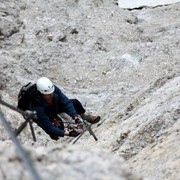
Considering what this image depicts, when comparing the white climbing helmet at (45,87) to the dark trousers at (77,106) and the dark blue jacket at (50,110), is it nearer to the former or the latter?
the dark blue jacket at (50,110)

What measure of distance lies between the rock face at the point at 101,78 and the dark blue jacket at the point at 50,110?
365 mm

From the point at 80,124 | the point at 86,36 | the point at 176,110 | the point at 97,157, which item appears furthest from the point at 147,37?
the point at 97,157

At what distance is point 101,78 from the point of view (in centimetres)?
1509

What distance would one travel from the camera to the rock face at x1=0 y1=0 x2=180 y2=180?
3.27 metres

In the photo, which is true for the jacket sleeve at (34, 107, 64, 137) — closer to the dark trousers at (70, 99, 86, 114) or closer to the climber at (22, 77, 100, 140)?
the climber at (22, 77, 100, 140)

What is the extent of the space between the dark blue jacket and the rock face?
365 mm

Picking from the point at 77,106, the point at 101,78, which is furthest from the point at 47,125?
the point at 101,78

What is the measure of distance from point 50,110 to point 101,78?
6271 millimetres

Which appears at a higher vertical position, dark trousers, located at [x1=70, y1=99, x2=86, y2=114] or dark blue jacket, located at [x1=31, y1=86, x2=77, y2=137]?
dark blue jacket, located at [x1=31, y1=86, x2=77, y2=137]

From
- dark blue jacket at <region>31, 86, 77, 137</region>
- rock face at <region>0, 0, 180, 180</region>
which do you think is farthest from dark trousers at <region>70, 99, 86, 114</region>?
dark blue jacket at <region>31, 86, 77, 137</region>

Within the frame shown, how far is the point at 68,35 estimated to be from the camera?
18.0 metres

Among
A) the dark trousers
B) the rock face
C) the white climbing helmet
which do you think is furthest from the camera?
the dark trousers

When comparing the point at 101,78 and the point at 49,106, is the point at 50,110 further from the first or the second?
the point at 101,78

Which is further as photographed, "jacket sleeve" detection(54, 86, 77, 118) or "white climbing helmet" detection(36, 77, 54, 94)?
"jacket sleeve" detection(54, 86, 77, 118)
